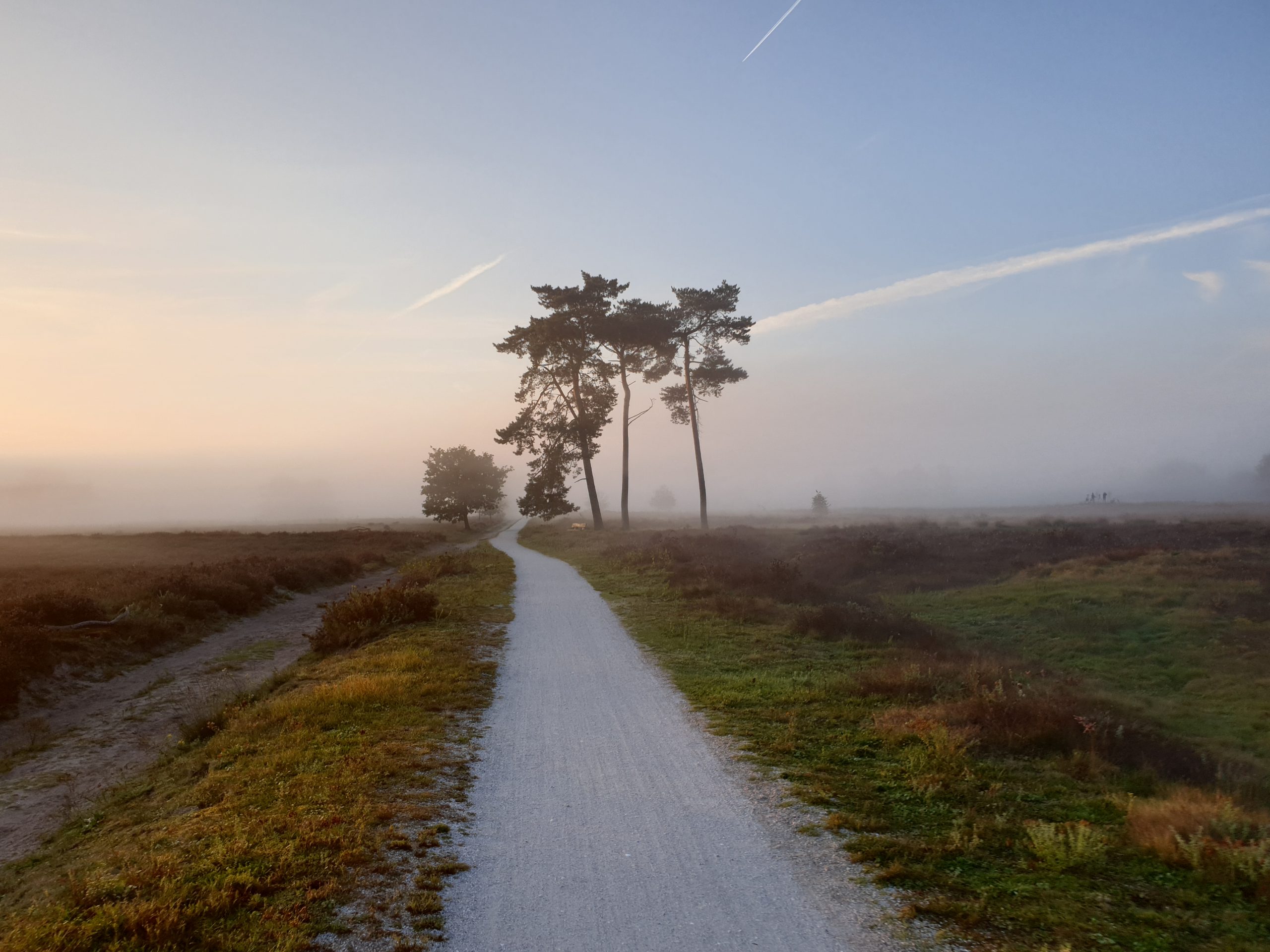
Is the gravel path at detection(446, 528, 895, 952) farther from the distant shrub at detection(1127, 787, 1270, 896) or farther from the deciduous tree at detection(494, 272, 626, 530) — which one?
the deciduous tree at detection(494, 272, 626, 530)

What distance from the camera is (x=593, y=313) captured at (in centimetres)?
4247

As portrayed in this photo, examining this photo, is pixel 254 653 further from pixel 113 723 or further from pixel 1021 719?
pixel 1021 719

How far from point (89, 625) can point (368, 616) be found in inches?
267

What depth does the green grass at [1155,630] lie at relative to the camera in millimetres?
11945

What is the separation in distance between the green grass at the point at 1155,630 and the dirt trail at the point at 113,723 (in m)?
15.3

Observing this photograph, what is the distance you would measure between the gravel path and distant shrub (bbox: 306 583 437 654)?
685 cm

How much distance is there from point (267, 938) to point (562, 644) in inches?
405

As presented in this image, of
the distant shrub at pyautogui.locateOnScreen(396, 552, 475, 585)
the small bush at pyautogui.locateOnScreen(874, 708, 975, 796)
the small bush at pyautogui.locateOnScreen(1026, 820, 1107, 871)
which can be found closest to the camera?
the small bush at pyautogui.locateOnScreen(1026, 820, 1107, 871)

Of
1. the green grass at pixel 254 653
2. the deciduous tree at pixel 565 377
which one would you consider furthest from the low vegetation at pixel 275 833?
the deciduous tree at pixel 565 377

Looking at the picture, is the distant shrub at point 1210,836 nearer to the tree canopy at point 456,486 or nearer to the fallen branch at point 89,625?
the fallen branch at point 89,625

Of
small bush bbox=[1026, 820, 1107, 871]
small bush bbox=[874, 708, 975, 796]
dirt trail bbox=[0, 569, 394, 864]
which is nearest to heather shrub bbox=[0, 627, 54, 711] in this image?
dirt trail bbox=[0, 569, 394, 864]

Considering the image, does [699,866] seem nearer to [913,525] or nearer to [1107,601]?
[1107,601]

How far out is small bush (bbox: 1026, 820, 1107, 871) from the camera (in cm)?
543

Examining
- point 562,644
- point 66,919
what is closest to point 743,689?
point 562,644
